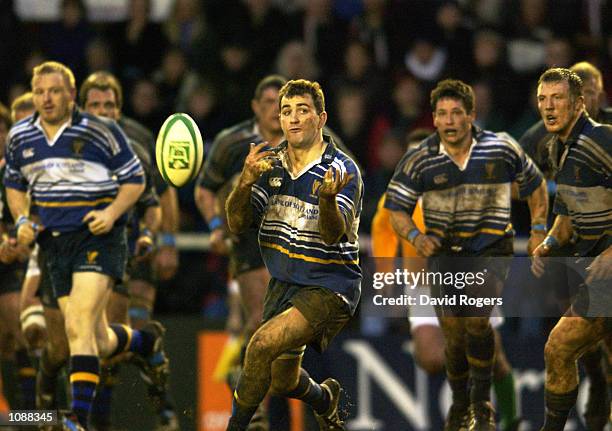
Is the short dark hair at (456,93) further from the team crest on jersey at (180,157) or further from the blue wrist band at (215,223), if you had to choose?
the blue wrist band at (215,223)

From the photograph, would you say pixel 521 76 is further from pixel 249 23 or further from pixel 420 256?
pixel 420 256

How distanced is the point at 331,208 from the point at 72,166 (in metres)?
2.34

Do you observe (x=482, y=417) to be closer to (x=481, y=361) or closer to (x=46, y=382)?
(x=481, y=361)

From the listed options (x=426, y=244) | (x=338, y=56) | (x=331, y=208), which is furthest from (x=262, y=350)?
(x=338, y=56)

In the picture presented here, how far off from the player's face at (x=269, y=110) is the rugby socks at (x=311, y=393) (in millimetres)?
2430

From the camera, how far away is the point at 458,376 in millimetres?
10039

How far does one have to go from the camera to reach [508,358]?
41.0 feet

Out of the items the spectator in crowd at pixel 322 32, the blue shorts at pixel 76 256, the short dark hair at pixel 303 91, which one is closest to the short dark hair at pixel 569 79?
the short dark hair at pixel 303 91

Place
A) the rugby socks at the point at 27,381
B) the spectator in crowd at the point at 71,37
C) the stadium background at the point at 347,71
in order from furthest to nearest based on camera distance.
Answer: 1. the spectator in crowd at the point at 71,37
2. the stadium background at the point at 347,71
3. the rugby socks at the point at 27,381

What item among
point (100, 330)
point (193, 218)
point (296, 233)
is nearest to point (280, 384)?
point (296, 233)

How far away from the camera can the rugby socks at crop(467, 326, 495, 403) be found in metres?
9.86

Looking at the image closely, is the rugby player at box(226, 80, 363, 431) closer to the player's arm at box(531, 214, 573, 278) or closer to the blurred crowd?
the player's arm at box(531, 214, 573, 278)

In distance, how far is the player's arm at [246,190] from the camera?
830 centimetres

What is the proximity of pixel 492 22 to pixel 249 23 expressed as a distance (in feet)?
7.38
